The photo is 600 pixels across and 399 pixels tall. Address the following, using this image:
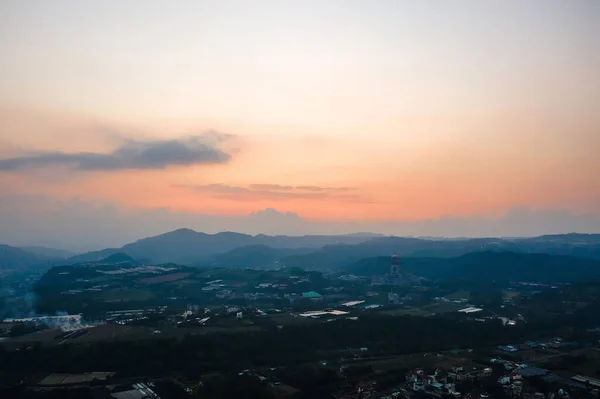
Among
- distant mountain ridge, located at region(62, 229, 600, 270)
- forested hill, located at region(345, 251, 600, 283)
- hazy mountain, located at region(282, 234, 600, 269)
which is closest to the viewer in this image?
forested hill, located at region(345, 251, 600, 283)

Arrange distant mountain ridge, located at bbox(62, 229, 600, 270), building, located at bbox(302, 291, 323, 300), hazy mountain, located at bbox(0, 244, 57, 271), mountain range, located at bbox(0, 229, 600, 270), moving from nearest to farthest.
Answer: building, located at bbox(302, 291, 323, 300) → mountain range, located at bbox(0, 229, 600, 270) → distant mountain ridge, located at bbox(62, 229, 600, 270) → hazy mountain, located at bbox(0, 244, 57, 271)

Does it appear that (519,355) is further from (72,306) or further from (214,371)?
(72,306)

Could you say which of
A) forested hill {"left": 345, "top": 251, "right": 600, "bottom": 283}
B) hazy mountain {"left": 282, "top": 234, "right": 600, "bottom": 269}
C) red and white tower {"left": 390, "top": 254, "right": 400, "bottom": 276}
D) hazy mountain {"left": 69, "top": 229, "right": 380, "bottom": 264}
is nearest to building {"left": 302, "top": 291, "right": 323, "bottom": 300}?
red and white tower {"left": 390, "top": 254, "right": 400, "bottom": 276}

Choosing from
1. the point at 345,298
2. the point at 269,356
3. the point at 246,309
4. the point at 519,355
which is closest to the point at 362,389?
the point at 269,356

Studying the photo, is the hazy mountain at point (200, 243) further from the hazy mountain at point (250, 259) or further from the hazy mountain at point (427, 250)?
the hazy mountain at point (427, 250)

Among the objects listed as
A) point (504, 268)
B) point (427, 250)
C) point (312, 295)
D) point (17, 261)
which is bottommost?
point (312, 295)

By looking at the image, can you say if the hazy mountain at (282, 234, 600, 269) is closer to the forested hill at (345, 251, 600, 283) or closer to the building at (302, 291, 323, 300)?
the forested hill at (345, 251, 600, 283)

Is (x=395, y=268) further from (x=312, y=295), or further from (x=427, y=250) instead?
(x=427, y=250)

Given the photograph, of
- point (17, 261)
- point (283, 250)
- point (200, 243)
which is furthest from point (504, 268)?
point (200, 243)
